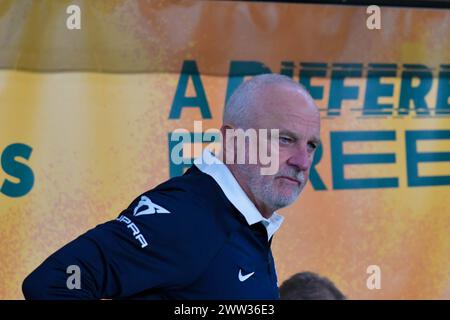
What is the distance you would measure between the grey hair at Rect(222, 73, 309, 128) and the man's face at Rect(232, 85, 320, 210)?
3 centimetres

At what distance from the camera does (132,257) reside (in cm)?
175

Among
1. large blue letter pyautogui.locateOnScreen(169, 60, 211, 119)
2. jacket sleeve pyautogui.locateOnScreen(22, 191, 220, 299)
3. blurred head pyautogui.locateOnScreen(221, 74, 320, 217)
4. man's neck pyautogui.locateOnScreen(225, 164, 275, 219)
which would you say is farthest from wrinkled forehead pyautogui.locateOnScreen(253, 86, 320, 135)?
large blue letter pyautogui.locateOnScreen(169, 60, 211, 119)

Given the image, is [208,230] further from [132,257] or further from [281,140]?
[281,140]

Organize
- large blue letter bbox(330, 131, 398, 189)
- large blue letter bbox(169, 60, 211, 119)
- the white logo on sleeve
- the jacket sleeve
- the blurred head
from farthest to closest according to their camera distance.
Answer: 1. large blue letter bbox(330, 131, 398, 189)
2. large blue letter bbox(169, 60, 211, 119)
3. the blurred head
4. the white logo on sleeve
5. the jacket sleeve

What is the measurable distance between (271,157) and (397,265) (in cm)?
152

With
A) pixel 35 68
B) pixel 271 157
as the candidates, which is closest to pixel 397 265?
pixel 271 157

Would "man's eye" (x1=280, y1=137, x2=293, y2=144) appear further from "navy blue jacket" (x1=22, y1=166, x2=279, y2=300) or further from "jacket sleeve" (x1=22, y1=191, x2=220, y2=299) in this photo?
"jacket sleeve" (x1=22, y1=191, x2=220, y2=299)

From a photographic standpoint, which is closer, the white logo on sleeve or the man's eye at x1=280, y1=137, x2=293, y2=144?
the white logo on sleeve

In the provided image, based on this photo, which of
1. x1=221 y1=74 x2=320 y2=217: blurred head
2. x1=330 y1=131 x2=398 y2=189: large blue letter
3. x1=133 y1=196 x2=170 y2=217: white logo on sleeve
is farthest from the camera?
x1=330 y1=131 x2=398 y2=189: large blue letter

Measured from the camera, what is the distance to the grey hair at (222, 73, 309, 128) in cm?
207

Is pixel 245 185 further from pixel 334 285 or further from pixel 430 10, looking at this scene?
pixel 430 10

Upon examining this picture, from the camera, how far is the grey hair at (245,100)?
2.07 metres

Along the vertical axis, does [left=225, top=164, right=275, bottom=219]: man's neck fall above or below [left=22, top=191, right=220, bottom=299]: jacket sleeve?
above

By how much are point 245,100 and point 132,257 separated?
0.57 m
